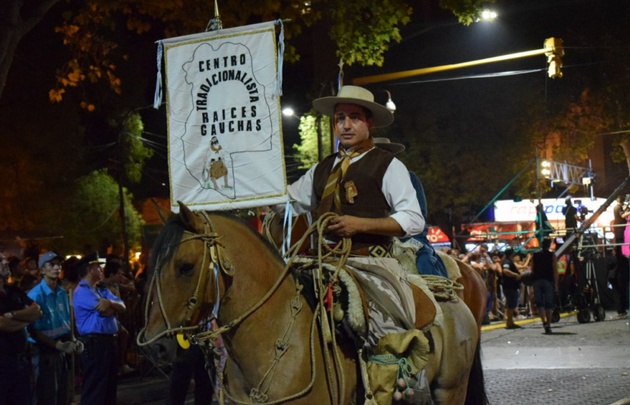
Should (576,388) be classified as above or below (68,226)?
below

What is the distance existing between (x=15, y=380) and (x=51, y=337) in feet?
3.40

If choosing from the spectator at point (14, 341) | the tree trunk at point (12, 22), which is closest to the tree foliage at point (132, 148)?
the tree trunk at point (12, 22)

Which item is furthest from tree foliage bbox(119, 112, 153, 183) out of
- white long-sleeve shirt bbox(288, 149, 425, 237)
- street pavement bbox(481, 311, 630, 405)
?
white long-sleeve shirt bbox(288, 149, 425, 237)

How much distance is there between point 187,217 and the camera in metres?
5.00

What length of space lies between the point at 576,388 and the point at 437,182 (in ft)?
106

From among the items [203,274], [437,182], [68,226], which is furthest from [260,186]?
[437,182]

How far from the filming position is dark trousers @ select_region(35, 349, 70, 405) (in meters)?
10.6

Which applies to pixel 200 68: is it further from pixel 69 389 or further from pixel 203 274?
pixel 69 389

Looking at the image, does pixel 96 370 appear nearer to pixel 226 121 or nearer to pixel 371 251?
pixel 226 121

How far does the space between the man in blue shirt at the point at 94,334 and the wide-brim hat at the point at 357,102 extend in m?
5.75

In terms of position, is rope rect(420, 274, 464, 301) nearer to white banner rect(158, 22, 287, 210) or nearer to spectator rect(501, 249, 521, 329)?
white banner rect(158, 22, 287, 210)

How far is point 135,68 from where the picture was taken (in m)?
38.1

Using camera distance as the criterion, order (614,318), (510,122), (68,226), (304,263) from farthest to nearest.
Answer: (510,122), (68,226), (614,318), (304,263)

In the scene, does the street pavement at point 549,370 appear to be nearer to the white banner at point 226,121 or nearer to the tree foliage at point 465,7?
the tree foliage at point 465,7
